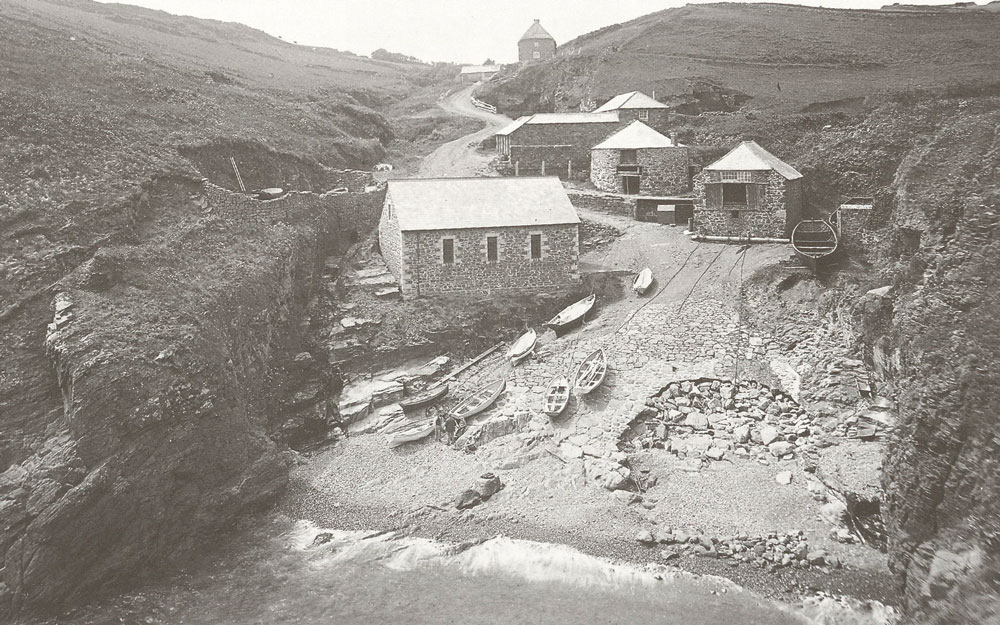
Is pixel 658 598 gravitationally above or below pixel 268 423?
below

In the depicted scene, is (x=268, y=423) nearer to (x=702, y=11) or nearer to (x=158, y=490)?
(x=158, y=490)

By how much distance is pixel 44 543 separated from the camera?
56.7 feet

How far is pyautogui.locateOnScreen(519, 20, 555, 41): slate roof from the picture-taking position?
84.8m

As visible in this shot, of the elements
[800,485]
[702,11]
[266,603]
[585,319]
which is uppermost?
[702,11]

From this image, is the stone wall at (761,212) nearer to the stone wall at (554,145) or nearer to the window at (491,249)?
the window at (491,249)

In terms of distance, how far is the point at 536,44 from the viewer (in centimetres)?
8475

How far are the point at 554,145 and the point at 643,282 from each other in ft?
67.9

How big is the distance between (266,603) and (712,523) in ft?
40.1

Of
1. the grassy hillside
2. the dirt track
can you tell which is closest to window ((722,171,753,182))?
the dirt track

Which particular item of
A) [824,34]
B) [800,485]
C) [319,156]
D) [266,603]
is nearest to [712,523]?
[800,485]

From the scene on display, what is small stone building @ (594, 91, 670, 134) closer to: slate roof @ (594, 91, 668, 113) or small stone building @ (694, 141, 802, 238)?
slate roof @ (594, 91, 668, 113)

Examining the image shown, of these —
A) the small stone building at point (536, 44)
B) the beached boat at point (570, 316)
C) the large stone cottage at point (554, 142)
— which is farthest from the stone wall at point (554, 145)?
the small stone building at point (536, 44)

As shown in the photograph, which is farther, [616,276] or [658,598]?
[616,276]

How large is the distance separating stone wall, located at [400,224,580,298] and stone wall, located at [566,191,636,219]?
955 centimetres
